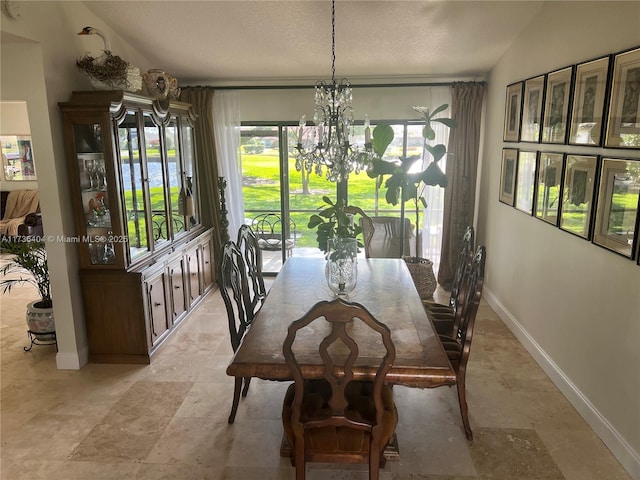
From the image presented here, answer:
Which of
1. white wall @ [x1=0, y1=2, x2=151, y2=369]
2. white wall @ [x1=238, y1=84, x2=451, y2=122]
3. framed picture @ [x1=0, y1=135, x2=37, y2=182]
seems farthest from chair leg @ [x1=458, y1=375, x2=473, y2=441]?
framed picture @ [x1=0, y1=135, x2=37, y2=182]

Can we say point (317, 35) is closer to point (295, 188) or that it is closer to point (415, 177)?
point (415, 177)

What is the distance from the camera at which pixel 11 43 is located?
9.66 feet

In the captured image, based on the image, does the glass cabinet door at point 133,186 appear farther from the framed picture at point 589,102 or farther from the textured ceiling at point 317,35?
the framed picture at point 589,102

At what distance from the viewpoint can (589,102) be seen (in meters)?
2.75

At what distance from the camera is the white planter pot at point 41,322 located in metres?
3.72

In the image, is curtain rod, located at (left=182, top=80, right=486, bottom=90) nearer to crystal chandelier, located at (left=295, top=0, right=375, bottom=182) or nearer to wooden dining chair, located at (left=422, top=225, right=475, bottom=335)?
crystal chandelier, located at (left=295, top=0, right=375, bottom=182)

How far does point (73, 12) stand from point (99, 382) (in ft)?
8.95

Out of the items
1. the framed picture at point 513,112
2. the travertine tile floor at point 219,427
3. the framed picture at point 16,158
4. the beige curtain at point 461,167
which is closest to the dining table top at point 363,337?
the travertine tile floor at point 219,427

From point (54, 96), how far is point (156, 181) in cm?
102

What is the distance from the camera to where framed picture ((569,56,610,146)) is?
2.61 metres

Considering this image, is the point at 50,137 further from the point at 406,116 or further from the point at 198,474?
the point at 406,116

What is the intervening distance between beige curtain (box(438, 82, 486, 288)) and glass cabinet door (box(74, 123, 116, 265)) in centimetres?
353

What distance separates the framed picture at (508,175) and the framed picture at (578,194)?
994 millimetres

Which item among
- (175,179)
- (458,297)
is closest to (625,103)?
(458,297)
